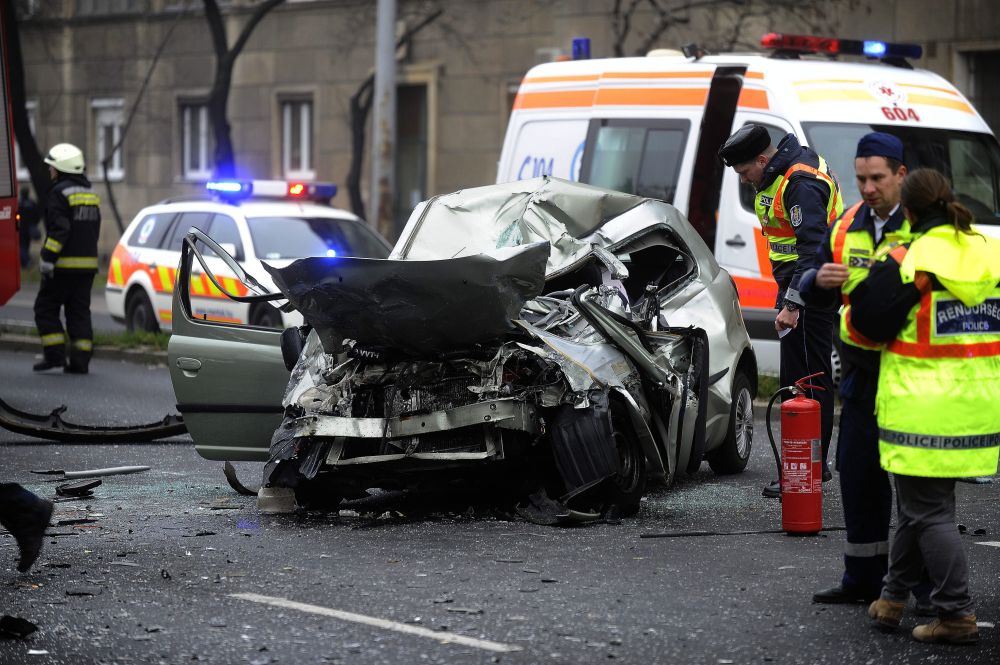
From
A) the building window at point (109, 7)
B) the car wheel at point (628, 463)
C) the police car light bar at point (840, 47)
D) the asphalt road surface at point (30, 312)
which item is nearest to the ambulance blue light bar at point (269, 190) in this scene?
the asphalt road surface at point (30, 312)

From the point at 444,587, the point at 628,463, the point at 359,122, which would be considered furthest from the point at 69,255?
the point at 359,122

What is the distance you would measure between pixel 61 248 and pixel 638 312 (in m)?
7.01

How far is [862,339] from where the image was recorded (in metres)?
5.29

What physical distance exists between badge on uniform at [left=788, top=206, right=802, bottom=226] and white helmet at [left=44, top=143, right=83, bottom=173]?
24.8 feet

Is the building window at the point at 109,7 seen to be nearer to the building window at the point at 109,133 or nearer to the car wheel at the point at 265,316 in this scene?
the building window at the point at 109,133

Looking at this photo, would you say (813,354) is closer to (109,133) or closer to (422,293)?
(422,293)

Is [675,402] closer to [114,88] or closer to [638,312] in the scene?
[638,312]

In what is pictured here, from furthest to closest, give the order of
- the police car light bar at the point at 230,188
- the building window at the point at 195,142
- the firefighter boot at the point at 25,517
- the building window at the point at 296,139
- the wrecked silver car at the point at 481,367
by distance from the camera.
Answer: the building window at the point at 195,142, the building window at the point at 296,139, the police car light bar at the point at 230,188, the wrecked silver car at the point at 481,367, the firefighter boot at the point at 25,517

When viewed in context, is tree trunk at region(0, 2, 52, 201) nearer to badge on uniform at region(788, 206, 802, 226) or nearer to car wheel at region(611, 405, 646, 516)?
badge on uniform at region(788, 206, 802, 226)

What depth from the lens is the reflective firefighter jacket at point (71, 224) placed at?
45.3 ft

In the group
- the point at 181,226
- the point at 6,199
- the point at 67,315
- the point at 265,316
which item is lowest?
the point at 265,316

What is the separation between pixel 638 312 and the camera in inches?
329

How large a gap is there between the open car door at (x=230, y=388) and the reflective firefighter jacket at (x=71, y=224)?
583 cm

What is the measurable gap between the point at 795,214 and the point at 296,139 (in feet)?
78.4
